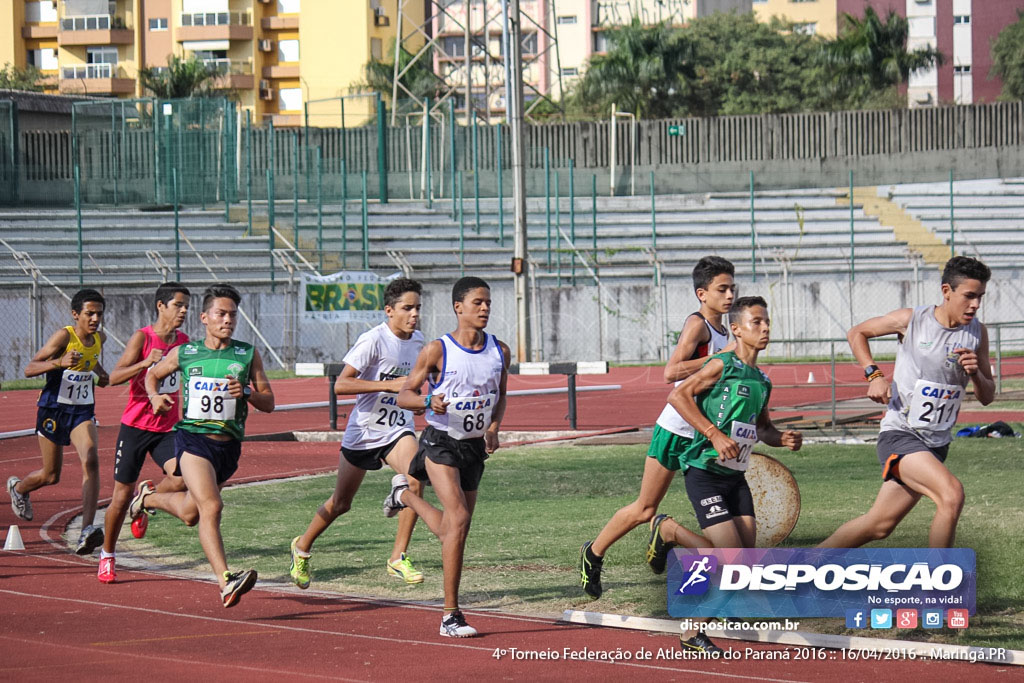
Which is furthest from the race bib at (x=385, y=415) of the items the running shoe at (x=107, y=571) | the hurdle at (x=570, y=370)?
the hurdle at (x=570, y=370)

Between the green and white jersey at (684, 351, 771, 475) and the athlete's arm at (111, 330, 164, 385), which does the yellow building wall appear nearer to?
the athlete's arm at (111, 330, 164, 385)

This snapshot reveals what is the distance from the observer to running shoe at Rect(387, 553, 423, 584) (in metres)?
8.77

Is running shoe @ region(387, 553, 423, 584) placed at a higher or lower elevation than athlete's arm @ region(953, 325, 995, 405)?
lower

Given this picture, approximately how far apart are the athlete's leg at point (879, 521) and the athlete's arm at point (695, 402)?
1137 mm

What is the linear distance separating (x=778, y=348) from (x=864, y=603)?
1166 inches

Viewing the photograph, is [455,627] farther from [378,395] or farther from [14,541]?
[14,541]

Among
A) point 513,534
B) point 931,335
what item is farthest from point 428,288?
point 931,335

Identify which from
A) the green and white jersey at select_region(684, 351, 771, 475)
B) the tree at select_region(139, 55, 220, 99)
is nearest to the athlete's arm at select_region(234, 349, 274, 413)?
the green and white jersey at select_region(684, 351, 771, 475)

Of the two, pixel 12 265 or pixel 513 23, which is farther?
pixel 12 265

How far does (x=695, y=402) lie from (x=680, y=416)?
1.43ft

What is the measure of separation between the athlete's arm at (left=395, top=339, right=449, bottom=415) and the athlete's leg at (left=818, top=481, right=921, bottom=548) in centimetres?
229

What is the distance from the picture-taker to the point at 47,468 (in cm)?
1122

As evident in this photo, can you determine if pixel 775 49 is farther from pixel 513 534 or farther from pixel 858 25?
pixel 513 534

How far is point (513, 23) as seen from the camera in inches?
1040
